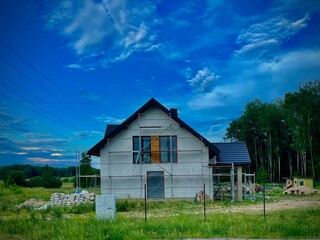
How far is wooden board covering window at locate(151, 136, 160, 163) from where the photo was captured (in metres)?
25.8

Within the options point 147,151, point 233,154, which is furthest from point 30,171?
point 233,154

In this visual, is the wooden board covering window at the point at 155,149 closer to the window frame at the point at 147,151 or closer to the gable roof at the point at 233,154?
the window frame at the point at 147,151

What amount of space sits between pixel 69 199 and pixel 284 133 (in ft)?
144

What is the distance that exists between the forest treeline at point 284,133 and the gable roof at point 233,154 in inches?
838

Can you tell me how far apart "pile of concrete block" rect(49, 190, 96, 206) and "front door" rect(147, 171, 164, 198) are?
13.7 ft

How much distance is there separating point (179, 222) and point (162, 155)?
14.3 metres

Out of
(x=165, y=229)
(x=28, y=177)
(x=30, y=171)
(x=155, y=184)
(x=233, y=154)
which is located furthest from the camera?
(x=30, y=171)

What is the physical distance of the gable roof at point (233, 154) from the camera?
82.8ft

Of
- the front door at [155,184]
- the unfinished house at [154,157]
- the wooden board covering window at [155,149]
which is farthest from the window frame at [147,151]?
the front door at [155,184]

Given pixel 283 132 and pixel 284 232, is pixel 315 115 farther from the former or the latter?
pixel 284 232

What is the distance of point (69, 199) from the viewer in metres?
22.1

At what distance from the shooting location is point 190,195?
25250 mm

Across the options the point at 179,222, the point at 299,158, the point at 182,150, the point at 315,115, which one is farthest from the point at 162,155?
the point at 299,158

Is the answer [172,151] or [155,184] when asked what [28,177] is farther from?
[172,151]
